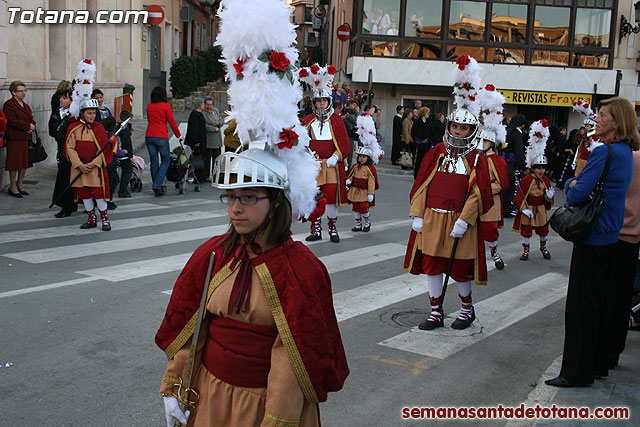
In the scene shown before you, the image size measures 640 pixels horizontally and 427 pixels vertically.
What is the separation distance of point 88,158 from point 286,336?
825 cm

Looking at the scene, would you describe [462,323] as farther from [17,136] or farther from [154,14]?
[154,14]

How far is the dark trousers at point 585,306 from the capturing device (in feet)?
16.8

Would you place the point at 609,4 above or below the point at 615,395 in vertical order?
above

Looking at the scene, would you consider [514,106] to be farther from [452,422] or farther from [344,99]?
[452,422]

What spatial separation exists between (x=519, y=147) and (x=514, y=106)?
1379 cm

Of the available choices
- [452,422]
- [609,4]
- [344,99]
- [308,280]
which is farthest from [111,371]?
[609,4]

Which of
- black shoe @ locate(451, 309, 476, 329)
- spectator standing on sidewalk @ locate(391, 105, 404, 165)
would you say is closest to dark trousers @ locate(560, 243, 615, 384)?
black shoe @ locate(451, 309, 476, 329)

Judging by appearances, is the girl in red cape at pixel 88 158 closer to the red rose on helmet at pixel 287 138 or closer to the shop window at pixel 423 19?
the red rose on helmet at pixel 287 138

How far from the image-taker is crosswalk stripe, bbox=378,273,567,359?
20.3 feet

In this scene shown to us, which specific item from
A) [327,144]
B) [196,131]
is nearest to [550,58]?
[196,131]

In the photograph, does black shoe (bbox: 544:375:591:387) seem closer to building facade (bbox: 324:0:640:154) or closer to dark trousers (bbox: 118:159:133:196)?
dark trousers (bbox: 118:159:133:196)

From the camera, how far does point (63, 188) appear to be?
38.5 ft

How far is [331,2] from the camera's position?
41062 mm

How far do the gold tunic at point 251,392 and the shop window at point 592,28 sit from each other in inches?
1102
